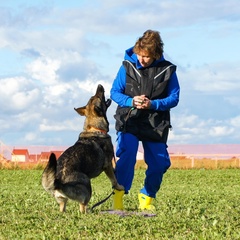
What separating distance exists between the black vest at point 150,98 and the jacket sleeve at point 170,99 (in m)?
0.11

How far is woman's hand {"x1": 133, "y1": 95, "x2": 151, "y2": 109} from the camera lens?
32.9 ft

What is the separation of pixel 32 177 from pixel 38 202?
11.9m

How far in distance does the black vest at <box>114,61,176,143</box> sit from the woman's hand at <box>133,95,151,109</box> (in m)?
0.37

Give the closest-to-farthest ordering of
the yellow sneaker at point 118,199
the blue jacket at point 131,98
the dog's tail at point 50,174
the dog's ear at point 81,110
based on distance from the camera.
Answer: the dog's tail at point 50,174, the dog's ear at point 81,110, the blue jacket at point 131,98, the yellow sneaker at point 118,199

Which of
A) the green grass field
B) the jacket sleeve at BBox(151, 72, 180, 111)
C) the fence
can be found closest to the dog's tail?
the green grass field

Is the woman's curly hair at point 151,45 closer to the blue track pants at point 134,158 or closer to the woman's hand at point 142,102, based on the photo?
the woman's hand at point 142,102

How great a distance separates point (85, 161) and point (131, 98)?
1.35 m

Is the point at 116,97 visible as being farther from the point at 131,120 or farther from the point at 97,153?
the point at 97,153

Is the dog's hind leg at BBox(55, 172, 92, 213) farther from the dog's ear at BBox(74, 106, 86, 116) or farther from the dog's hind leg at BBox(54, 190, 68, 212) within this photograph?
the dog's ear at BBox(74, 106, 86, 116)

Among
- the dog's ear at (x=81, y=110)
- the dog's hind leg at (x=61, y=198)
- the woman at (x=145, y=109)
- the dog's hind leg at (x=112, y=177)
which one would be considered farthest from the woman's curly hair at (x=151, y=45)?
the dog's hind leg at (x=61, y=198)

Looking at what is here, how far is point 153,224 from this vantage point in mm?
8352

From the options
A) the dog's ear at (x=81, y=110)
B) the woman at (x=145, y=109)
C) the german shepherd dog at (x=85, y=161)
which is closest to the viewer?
the german shepherd dog at (x=85, y=161)

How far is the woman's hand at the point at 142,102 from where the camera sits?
1002cm

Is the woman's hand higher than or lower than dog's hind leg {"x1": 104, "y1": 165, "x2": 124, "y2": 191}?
higher
